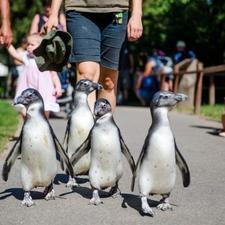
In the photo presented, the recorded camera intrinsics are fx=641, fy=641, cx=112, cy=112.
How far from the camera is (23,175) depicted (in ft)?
14.6

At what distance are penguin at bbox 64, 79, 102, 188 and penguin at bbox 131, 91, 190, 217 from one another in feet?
2.71

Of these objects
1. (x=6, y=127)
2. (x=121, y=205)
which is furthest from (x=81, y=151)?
(x=6, y=127)

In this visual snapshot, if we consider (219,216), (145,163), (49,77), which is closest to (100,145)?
(145,163)

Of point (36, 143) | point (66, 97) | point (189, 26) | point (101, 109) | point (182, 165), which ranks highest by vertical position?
point (189, 26)

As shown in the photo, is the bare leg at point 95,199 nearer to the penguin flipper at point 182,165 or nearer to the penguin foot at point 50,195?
the penguin foot at point 50,195

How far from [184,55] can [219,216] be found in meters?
15.7

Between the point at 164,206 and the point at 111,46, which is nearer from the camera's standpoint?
the point at 164,206

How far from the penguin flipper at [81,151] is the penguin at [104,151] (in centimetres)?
5

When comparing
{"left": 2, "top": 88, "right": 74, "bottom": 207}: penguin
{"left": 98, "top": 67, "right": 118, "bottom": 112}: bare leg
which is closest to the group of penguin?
{"left": 2, "top": 88, "right": 74, "bottom": 207}: penguin

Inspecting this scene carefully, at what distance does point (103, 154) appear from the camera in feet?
14.7

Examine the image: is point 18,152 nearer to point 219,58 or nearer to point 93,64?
point 93,64

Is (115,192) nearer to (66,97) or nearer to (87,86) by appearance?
(87,86)

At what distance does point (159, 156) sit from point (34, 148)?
0.87m

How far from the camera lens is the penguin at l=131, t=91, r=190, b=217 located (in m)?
4.21
